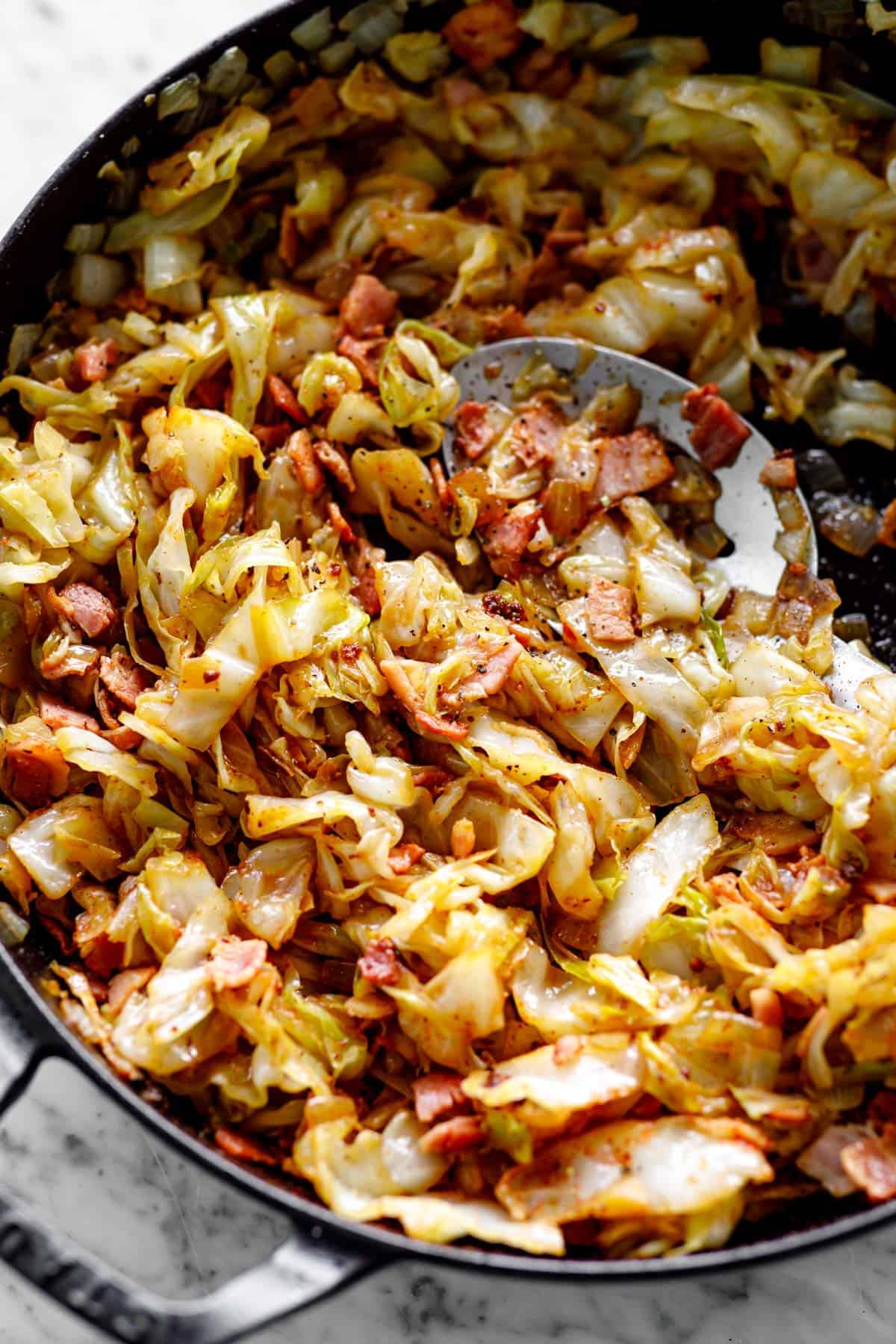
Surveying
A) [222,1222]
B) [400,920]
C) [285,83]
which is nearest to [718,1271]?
[400,920]

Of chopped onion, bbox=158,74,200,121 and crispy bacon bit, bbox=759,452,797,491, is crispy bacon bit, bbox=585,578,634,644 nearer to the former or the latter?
crispy bacon bit, bbox=759,452,797,491

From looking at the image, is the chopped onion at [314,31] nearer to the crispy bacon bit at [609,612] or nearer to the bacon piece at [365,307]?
the bacon piece at [365,307]

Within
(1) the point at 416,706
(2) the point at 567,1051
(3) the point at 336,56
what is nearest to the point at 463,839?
(1) the point at 416,706

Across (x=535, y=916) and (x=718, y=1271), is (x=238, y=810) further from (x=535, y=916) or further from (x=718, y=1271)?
(x=718, y=1271)

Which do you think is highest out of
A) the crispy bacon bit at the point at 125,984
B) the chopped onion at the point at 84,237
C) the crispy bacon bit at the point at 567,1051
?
the chopped onion at the point at 84,237

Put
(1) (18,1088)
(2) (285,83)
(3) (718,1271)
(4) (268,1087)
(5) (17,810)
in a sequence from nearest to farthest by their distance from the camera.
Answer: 1. (3) (718,1271)
2. (1) (18,1088)
3. (4) (268,1087)
4. (5) (17,810)
5. (2) (285,83)

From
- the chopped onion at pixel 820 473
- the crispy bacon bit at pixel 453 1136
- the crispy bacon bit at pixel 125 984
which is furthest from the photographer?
the chopped onion at pixel 820 473

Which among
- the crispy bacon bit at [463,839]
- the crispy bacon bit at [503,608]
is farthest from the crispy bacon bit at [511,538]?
the crispy bacon bit at [463,839]
